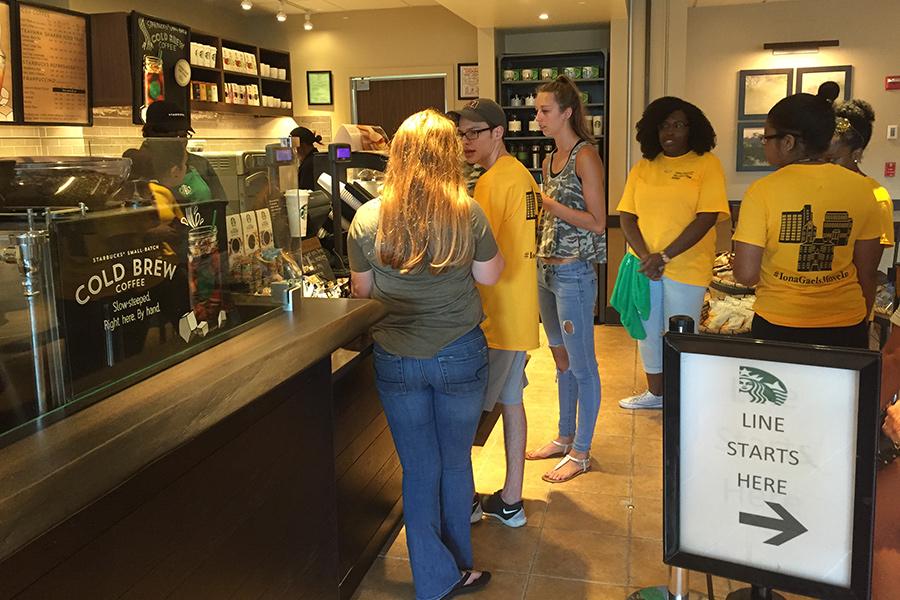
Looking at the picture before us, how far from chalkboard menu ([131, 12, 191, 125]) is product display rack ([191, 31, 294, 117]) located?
51cm

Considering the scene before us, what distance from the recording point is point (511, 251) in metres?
2.73

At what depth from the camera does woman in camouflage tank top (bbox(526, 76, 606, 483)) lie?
3145 millimetres

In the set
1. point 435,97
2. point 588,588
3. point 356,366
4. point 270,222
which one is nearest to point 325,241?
point 356,366

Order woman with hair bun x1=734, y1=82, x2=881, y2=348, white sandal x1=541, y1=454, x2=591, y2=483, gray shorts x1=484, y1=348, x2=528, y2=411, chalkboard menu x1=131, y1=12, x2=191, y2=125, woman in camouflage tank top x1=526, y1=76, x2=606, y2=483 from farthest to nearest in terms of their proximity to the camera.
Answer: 1. chalkboard menu x1=131, y1=12, x2=191, y2=125
2. white sandal x1=541, y1=454, x2=591, y2=483
3. woman in camouflage tank top x1=526, y1=76, x2=606, y2=483
4. gray shorts x1=484, y1=348, x2=528, y2=411
5. woman with hair bun x1=734, y1=82, x2=881, y2=348

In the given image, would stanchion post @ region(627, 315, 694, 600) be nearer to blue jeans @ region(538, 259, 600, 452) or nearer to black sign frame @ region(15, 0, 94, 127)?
blue jeans @ region(538, 259, 600, 452)

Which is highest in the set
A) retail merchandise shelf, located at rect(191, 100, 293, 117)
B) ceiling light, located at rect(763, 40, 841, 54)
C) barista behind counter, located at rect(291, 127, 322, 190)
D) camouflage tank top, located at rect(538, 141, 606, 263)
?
ceiling light, located at rect(763, 40, 841, 54)

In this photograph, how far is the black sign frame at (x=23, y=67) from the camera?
5.02 meters

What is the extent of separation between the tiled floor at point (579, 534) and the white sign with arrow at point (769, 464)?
416mm

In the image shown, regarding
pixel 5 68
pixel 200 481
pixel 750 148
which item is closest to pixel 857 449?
pixel 200 481

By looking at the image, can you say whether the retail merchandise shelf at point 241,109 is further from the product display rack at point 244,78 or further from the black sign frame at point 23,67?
the black sign frame at point 23,67

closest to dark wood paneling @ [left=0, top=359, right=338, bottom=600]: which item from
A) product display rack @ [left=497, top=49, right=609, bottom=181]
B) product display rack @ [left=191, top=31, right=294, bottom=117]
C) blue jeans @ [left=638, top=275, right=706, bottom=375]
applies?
blue jeans @ [left=638, top=275, right=706, bottom=375]

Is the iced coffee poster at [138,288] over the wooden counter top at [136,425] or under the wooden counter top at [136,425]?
over

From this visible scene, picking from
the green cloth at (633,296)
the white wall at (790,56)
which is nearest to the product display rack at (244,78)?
the white wall at (790,56)

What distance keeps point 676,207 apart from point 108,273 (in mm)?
2924
